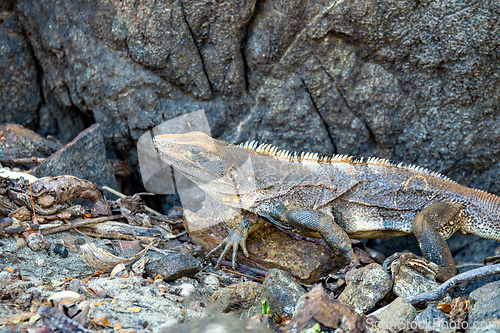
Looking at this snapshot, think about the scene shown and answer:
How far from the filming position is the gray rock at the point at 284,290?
3.31 metres

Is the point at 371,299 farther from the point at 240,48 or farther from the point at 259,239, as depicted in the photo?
the point at 240,48

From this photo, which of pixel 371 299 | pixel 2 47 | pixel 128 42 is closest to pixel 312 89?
pixel 128 42

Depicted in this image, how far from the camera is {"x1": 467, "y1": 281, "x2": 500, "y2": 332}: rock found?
2746mm

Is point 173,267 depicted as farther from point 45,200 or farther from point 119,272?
point 45,200

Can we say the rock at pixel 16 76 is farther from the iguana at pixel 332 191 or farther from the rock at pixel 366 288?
the rock at pixel 366 288

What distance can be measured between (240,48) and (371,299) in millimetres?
3002

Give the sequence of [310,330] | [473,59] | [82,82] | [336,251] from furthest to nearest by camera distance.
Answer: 1. [82,82]
2. [473,59]
3. [336,251]
4. [310,330]

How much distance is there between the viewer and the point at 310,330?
2600mm

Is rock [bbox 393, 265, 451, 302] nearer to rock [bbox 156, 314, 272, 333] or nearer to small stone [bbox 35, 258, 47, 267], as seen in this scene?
rock [bbox 156, 314, 272, 333]

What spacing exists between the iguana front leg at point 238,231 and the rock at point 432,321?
179 centimetres

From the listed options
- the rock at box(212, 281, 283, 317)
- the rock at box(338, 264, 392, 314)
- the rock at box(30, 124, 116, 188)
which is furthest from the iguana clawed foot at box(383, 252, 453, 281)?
the rock at box(30, 124, 116, 188)

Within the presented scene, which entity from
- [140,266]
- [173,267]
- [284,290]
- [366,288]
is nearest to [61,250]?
[140,266]

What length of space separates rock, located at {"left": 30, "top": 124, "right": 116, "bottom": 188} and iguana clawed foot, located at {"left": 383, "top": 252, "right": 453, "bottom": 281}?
334 centimetres

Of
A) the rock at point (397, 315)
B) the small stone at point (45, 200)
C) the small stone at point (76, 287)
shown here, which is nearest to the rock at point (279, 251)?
the rock at point (397, 315)
